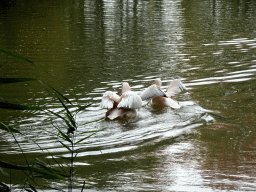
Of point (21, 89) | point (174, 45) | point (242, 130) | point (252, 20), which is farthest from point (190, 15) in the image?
point (242, 130)

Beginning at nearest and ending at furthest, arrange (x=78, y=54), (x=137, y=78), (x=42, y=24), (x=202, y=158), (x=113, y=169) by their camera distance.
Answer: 1. (x=113, y=169)
2. (x=202, y=158)
3. (x=137, y=78)
4. (x=78, y=54)
5. (x=42, y=24)

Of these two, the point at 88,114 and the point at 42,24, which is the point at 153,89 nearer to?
the point at 88,114

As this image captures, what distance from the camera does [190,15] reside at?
19438 mm

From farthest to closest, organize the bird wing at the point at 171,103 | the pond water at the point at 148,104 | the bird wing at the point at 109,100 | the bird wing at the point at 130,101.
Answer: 1. the bird wing at the point at 171,103
2. the bird wing at the point at 109,100
3. the bird wing at the point at 130,101
4. the pond water at the point at 148,104

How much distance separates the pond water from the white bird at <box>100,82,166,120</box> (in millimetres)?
161

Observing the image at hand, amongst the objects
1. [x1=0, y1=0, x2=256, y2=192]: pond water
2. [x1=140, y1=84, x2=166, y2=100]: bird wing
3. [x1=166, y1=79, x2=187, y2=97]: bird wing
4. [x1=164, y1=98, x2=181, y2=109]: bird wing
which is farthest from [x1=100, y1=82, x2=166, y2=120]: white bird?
[x1=166, y1=79, x2=187, y2=97]: bird wing

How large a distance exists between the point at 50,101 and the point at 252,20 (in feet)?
43.0

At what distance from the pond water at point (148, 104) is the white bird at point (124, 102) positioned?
0.16 m

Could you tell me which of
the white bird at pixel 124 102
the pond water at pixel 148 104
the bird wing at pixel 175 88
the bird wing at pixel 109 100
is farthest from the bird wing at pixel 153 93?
the bird wing at pixel 175 88

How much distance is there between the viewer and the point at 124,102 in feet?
16.5

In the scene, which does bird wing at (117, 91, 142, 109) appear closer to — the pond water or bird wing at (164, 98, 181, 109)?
the pond water

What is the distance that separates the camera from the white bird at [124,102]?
5020mm

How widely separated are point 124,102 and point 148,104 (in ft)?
3.27

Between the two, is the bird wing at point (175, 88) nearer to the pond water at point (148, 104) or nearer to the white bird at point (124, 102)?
the pond water at point (148, 104)
